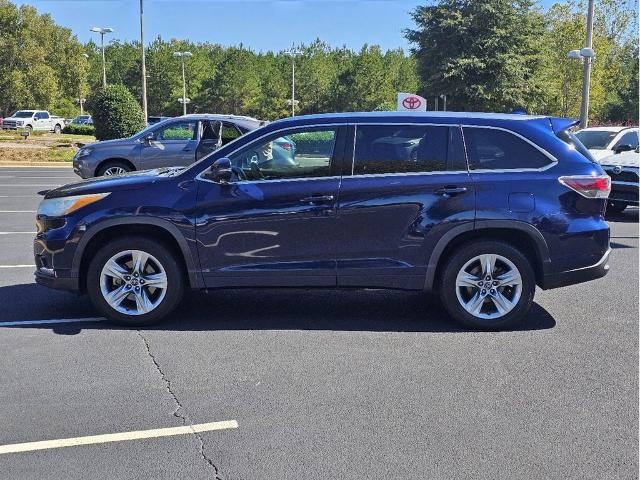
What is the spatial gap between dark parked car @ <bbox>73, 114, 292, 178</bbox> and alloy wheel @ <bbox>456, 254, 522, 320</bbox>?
9.01 meters

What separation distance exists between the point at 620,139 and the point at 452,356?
11.3 meters

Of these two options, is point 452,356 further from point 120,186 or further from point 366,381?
point 120,186

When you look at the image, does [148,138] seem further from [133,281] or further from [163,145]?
[133,281]

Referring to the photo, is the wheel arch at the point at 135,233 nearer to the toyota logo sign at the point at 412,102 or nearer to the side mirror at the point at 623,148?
the side mirror at the point at 623,148

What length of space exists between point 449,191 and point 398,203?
428 millimetres

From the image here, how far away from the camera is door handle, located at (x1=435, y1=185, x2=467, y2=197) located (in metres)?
5.57

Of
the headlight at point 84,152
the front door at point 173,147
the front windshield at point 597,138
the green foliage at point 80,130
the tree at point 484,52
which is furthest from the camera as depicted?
the green foliage at point 80,130

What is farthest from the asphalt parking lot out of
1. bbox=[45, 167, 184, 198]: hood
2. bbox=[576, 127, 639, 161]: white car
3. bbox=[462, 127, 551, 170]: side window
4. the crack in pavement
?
bbox=[576, 127, 639, 161]: white car

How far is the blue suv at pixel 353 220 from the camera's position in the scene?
220 inches

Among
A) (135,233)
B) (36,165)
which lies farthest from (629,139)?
(36,165)

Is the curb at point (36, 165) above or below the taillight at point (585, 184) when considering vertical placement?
below

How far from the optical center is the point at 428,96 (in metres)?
45.4

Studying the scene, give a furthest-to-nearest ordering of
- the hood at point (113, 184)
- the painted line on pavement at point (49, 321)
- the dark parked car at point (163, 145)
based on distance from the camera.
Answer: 1. the dark parked car at point (163, 145)
2. the painted line on pavement at point (49, 321)
3. the hood at point (113, 184)

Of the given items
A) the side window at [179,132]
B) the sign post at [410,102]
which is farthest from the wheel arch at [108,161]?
the sign post at [410,102]
